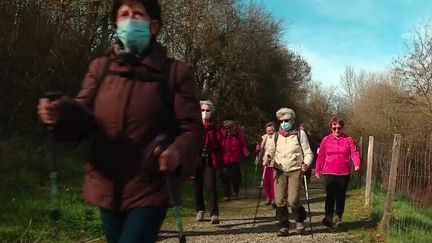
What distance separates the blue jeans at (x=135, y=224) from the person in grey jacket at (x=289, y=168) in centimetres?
669

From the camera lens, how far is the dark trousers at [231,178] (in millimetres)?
15958

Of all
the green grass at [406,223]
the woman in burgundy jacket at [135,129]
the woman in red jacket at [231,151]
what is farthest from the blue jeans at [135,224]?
the woman in red jacket at [231,151]

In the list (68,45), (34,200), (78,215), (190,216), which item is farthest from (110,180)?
(68,45)

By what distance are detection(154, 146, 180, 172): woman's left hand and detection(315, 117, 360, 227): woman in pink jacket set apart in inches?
320

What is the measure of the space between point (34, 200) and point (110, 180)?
25.7 feet

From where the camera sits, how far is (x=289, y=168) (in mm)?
10094

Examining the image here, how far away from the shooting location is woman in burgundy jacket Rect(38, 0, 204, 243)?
11.0ft

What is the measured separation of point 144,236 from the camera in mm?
3352

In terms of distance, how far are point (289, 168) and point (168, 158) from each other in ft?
23.0

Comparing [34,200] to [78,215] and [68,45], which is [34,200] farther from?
[68,45]

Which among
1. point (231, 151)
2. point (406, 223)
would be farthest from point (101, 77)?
point (231, 151)

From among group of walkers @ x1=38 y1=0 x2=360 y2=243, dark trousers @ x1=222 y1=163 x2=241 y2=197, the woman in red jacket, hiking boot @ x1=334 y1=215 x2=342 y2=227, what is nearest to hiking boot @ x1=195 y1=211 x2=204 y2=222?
hiking boot @ x1=334 y1=215 x2=342 y2=227

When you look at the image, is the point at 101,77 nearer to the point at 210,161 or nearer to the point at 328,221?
the point at 210,161

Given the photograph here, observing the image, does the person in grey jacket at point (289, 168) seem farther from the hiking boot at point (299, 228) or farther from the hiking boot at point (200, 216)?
the hiking boot at point (200, 216)
